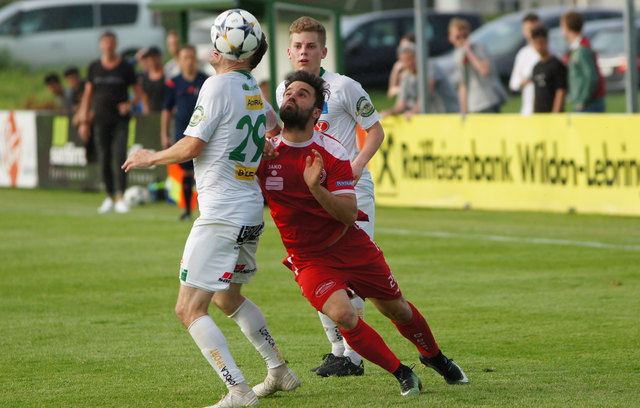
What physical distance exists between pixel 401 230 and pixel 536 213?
2220 mm

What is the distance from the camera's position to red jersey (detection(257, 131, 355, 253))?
6.26 m

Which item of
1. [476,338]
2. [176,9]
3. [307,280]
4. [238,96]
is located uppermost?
[176,9]

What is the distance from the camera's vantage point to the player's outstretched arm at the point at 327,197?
6.02 meters

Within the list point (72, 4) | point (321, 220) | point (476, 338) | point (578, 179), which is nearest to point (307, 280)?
point (321, 220)

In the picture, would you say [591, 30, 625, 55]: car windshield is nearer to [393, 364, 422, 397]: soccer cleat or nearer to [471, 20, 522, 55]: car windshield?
[471, 20, 522, 55]: car windshield

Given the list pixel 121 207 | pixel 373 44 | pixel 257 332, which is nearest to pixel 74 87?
pixel 121 207

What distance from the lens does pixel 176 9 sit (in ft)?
66.7

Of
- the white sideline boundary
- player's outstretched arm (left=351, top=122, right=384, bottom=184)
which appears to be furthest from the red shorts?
the white sideline boundary

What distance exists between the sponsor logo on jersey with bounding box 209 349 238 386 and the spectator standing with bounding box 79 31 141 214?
36.4 feet

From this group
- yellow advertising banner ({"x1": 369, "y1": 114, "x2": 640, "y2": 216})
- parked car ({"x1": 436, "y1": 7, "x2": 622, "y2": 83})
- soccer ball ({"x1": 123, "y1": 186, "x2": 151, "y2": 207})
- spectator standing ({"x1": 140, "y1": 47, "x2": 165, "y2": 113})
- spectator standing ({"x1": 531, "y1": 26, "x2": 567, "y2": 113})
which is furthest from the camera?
parked car ({"x1": 436, "y1": 7, "x2": 622, "y2": 83})

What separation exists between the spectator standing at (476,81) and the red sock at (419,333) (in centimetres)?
1100

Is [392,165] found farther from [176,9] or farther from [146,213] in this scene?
[176,9]

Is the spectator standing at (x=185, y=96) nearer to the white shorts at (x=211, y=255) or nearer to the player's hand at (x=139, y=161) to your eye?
the white shorts at (x=211, y=255)

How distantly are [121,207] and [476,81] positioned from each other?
5574 millimetres
